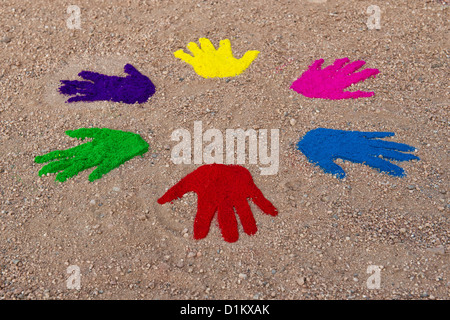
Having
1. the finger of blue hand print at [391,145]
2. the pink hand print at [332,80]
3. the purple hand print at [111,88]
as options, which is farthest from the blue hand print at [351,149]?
the purple hand print at [111,88]

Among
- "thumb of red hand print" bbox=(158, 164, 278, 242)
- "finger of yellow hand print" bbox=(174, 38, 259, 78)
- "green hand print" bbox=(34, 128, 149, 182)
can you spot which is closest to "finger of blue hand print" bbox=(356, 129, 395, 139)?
"thumb of red hand print" bbox=(158, 164, 278, 242)

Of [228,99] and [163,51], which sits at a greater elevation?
[163,51]

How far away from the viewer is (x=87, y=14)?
14.9 ft

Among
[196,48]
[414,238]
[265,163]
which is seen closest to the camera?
[414,238]

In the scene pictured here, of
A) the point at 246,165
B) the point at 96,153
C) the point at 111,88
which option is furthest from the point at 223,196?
the point at 111,88

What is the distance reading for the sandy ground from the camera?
264 centimetres

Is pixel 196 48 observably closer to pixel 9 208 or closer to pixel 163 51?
pixel 163 51

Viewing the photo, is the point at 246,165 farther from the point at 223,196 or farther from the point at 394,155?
the point at 394,155

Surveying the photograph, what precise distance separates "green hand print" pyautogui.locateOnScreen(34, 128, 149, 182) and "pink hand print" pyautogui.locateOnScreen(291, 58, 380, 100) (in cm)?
147

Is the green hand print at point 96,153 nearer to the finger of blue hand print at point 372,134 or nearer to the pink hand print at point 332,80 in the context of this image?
the pink hand print at point 332,80

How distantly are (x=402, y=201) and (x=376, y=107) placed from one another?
95 cm

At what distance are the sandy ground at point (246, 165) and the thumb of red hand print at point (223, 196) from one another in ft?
0.20
